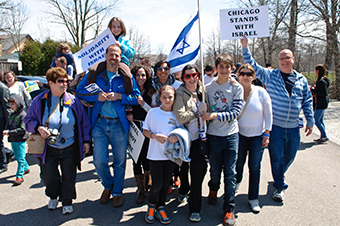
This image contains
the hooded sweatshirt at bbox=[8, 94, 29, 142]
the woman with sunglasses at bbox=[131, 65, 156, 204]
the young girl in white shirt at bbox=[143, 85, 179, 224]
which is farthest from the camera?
the hooded sweatshirt at bbox=[8, 94, 29, 142]

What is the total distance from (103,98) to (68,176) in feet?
4.07

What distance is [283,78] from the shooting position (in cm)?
407

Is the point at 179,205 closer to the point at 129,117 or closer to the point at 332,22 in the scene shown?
the point at 129,117

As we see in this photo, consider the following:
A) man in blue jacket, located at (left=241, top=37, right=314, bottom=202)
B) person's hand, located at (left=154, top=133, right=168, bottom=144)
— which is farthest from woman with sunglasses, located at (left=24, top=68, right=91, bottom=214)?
man in blue jacket, located at (left=241, top=37, right=314, bottom=202)

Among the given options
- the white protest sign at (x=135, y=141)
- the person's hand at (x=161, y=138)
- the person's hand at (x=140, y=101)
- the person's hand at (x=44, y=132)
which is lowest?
the white protest sign at (x=135, y=141)

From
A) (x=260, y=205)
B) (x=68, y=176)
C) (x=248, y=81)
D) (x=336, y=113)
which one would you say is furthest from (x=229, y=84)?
(x=336, y=113)

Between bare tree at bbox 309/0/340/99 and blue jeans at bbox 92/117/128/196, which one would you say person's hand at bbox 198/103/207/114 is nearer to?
blue jeans at bbox 92/117/128/196

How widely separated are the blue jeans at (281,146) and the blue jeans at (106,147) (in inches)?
90.8

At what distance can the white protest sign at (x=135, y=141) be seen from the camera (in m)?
3.89

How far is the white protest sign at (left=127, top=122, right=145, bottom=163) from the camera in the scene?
389 cm

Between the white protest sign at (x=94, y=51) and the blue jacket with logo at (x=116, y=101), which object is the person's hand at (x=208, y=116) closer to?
the blue jacket with logo at (x=116, y=101)

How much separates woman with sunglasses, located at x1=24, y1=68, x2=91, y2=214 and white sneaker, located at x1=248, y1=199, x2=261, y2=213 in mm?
2525

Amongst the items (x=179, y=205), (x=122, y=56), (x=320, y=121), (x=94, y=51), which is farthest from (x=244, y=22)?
(x=320, y=121)

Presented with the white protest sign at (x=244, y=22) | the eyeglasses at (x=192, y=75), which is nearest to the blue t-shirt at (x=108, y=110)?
the eyeglasses at (x=192, y=75)
